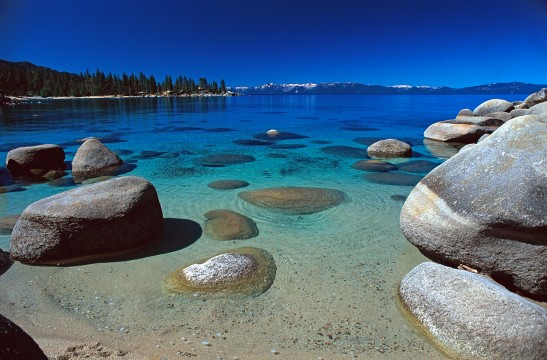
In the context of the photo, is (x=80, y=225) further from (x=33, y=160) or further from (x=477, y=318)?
(x=33, y=160)

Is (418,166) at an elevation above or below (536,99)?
below

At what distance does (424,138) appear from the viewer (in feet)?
86.6

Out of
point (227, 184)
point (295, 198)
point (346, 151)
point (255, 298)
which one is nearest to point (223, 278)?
point (255, 298)

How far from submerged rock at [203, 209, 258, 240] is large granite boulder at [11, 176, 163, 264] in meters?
1.80

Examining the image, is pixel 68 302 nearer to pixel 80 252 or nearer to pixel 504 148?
pixel 80 252

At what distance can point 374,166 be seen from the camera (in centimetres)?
1562

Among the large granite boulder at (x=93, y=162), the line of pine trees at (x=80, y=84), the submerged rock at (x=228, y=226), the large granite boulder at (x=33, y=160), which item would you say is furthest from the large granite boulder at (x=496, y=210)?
the line of pine trees at (x=80, y=84)

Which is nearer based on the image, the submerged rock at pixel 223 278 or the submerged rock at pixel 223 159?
the submerged rock at pixel 223 278

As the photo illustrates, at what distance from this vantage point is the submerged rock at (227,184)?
12219 millimetres

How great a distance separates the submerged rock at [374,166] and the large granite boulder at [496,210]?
8.68m

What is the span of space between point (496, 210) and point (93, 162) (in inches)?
574

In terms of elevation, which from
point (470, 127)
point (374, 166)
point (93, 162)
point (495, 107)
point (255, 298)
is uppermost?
point (495, 107)

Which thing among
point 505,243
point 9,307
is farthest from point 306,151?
point 9,307

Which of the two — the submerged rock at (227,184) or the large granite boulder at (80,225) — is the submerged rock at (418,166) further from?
the large granite boulder at (80,225)
